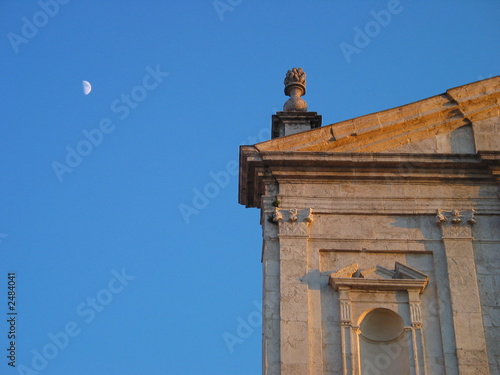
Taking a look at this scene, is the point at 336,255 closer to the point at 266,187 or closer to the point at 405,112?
the point at 266,187

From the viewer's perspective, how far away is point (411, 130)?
63.0 feet

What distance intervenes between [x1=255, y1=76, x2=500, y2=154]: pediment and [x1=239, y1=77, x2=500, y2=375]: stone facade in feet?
0.07

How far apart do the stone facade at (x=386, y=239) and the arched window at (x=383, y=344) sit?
22 mm

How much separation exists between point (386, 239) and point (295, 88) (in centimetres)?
461

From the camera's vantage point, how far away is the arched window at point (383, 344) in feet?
55.7

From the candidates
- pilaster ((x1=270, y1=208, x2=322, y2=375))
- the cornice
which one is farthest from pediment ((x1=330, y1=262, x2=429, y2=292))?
the cornice

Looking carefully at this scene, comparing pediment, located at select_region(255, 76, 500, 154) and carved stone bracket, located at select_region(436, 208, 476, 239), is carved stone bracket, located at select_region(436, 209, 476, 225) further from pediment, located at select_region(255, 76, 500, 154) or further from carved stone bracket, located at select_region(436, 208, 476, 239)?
pediment, located at select_region(255, 76, 500, 154)

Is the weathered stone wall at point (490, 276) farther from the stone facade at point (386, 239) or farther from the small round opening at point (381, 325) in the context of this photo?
the small round opening at point (381, 325)

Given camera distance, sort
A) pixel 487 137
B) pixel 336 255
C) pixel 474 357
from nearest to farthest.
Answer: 1. pixel 474 357
2. pixel 336 255
3. pixel 487 137

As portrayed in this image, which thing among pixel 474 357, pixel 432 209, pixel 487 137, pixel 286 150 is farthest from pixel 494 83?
pixel 474 357

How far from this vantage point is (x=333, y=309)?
17.1 meters

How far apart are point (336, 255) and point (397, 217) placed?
146 cm

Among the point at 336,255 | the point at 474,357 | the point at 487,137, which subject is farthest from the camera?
the point at 487,137

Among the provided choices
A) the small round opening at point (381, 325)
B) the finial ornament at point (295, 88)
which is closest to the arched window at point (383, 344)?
the small round opening at point (381, 325)
